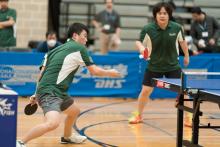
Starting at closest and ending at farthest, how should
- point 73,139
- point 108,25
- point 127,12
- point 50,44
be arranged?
point 73,139
point 50,44
point 108,25
point 127,12

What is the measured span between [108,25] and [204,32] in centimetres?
260

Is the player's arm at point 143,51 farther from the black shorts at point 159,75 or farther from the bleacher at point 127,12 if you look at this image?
the bleacher at point 127,12

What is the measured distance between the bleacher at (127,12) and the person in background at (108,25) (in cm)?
215

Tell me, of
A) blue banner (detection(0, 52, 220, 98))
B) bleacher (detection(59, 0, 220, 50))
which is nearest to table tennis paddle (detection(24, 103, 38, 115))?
blue banner (detection(0, 52, 220, 98))

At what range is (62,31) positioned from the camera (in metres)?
16.4

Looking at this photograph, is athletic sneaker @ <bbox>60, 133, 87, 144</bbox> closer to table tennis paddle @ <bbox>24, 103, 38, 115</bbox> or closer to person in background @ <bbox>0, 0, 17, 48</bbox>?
table tennis paddle @ <bbox>24, 103, 38, 115</bbox>

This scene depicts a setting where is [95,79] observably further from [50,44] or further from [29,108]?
[29,108]

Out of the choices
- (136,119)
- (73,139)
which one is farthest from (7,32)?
(73,139)

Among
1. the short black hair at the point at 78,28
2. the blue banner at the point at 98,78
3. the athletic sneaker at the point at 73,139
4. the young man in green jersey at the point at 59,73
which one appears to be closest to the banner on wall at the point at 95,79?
the blue banner at the point at 98,78

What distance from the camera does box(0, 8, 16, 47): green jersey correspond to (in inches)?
424

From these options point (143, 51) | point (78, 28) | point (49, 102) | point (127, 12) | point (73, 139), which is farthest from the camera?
point (127, 12)

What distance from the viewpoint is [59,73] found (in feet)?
18.4

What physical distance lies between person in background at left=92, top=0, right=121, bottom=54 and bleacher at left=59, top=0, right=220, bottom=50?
2.15 meters

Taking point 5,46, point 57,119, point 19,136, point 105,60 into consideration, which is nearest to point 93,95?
point 105,60
